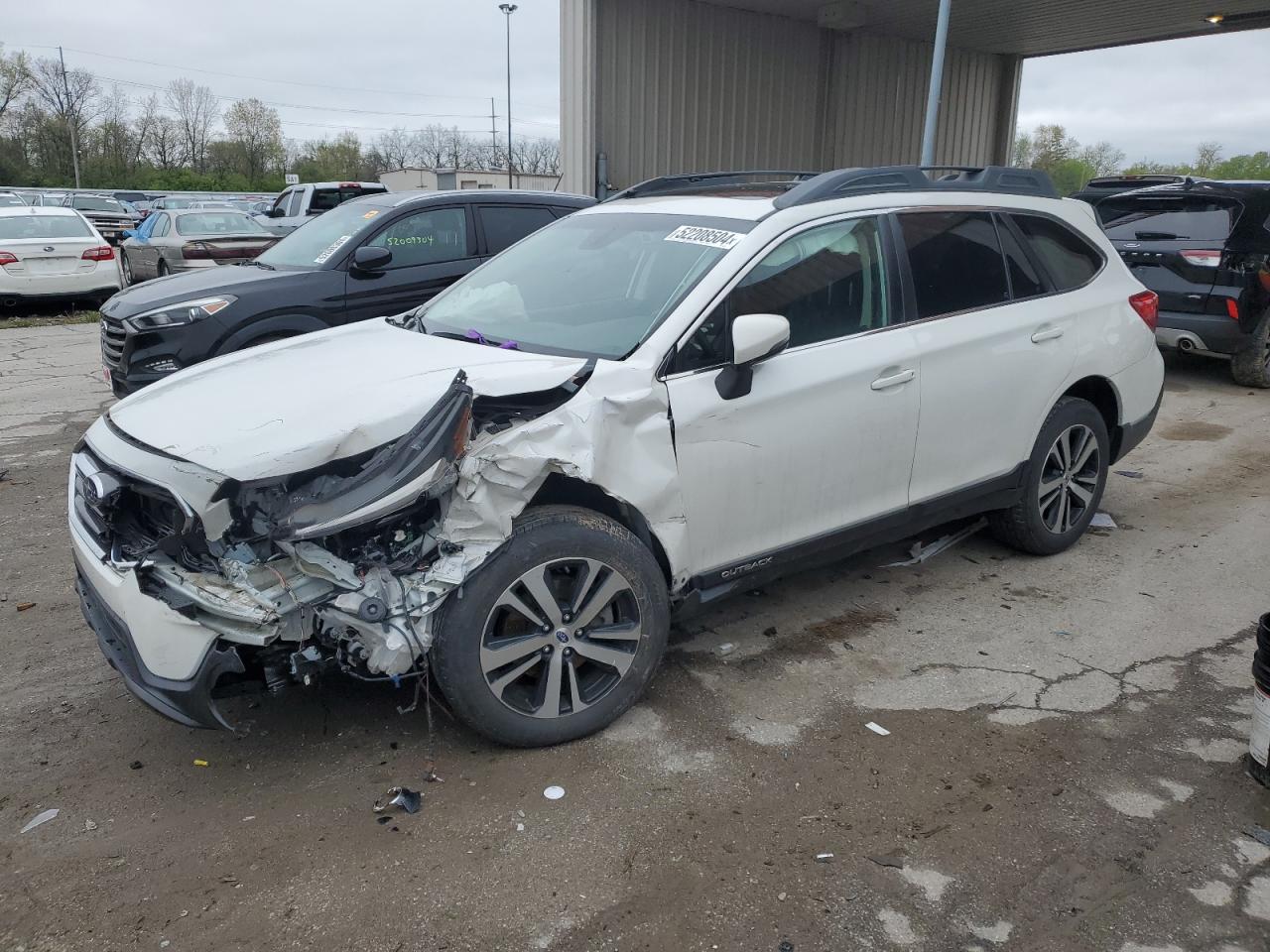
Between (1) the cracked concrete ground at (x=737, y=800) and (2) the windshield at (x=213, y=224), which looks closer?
(1) the cracked concrete ground at (x=737, y=800)

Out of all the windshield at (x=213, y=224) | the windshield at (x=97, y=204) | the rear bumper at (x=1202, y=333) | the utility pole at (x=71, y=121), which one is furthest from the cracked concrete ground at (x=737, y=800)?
the utility pole at (x=71, y=121)

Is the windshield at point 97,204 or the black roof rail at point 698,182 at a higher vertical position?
the black roof rail at point 698,182

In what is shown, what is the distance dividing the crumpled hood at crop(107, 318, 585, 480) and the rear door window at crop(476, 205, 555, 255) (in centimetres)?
412

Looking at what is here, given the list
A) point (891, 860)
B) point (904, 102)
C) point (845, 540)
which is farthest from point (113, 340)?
point (904, 102)

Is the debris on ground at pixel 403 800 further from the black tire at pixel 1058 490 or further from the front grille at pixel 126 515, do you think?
the black tire at pixel 1058 490

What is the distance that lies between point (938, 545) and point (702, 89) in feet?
41.1

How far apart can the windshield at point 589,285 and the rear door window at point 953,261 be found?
2.97ft

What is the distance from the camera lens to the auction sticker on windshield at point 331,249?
737 centimetres

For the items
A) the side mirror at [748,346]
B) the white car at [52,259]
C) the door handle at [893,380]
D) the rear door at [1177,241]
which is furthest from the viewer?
the white car at [52,259]

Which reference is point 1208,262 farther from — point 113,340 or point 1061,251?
point 113,340

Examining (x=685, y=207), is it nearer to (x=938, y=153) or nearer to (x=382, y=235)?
(x=382, y=235)

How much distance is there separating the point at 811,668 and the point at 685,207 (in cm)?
202

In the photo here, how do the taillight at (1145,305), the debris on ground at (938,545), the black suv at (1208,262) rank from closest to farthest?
Answer: the debris on ground at (938,545) < the taillight at (1145,305) < the black suv at (1208,262)

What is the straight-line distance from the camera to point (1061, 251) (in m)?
4.95
